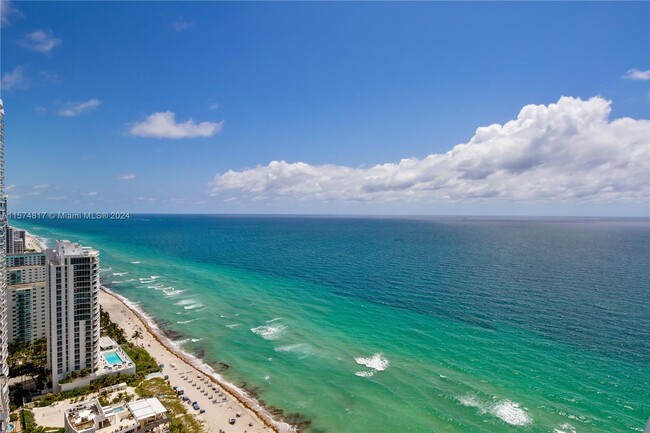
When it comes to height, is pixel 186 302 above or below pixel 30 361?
above

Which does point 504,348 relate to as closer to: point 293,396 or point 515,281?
point 293,396

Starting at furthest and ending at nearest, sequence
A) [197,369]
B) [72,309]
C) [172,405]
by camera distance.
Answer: [197,369], [72,309], [172,405]

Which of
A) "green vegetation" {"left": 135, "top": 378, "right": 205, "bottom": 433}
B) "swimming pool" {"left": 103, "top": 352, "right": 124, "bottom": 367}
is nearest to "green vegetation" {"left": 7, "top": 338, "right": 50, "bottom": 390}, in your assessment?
"swimming pool" {"left": 103, "top": 352, "right": 124, "bottom": 367}

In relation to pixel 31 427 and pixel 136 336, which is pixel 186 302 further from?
pixel 31 427

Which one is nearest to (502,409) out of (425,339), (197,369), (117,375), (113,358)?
(425,339)

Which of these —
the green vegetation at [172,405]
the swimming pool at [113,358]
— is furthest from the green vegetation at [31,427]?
the swimming pool at [113,358]

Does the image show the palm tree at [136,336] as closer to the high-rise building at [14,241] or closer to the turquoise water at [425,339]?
the turquoise water at [425,339]

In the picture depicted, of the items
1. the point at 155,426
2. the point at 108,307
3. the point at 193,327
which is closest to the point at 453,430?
the point at 155,426
